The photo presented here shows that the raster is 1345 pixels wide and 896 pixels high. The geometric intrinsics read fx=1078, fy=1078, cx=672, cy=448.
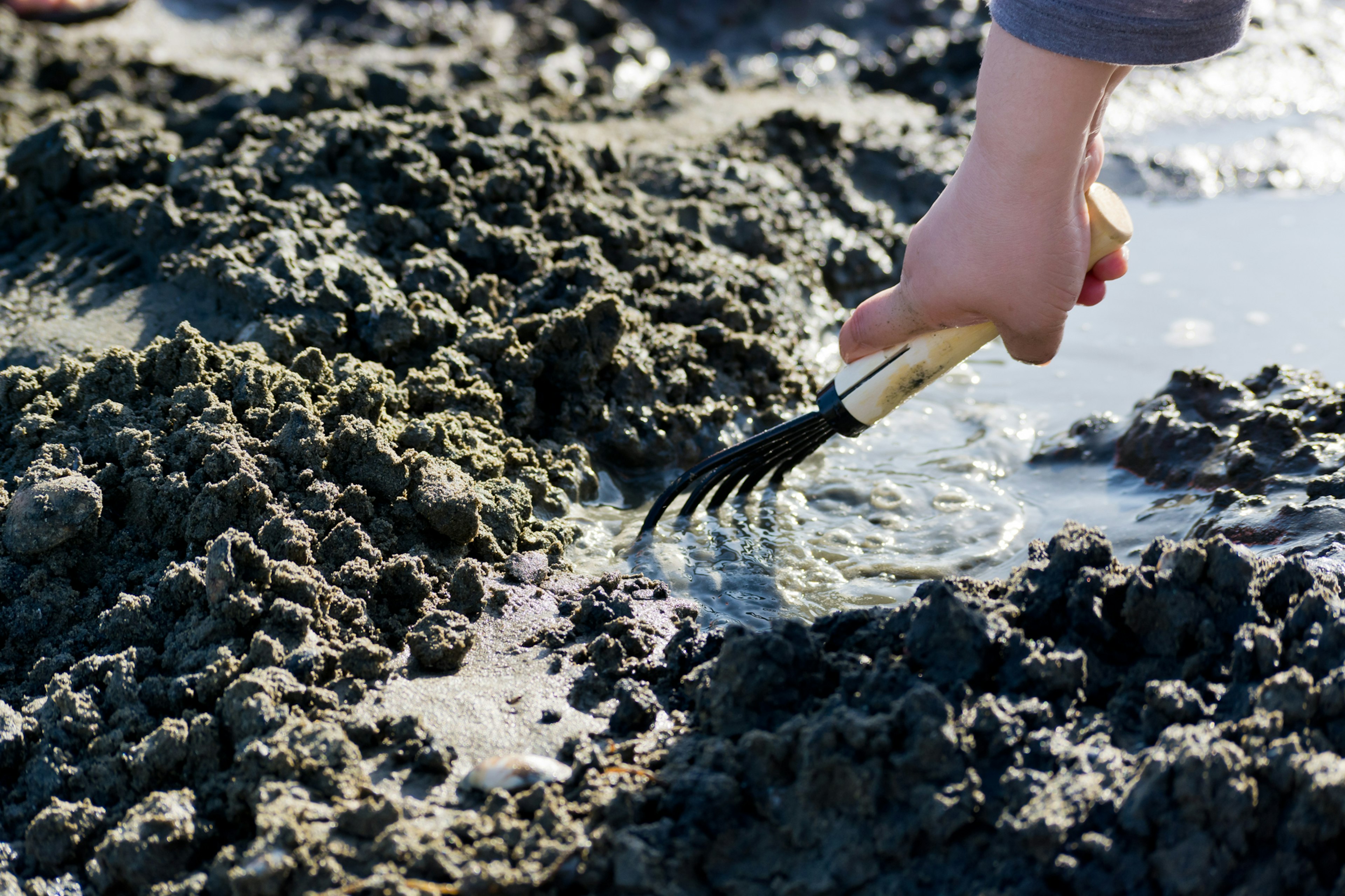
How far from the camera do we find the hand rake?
2488mm

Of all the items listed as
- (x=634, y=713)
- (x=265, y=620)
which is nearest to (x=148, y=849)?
(x=265, y=620)

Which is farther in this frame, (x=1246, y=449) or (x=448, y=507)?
(x=1246, y=449)

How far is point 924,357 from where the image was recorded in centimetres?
274

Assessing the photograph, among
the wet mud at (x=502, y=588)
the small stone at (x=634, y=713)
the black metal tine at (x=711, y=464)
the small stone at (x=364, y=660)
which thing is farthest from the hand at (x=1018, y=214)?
the small stone at (x=364, y=660)

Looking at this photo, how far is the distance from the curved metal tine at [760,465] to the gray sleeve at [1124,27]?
4.99 feet

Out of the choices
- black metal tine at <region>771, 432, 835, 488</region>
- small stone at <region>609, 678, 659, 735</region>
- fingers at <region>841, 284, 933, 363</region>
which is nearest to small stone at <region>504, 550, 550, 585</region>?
small stone at <region>609, 678, 659, 735</region>

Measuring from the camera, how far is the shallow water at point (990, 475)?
120 inches

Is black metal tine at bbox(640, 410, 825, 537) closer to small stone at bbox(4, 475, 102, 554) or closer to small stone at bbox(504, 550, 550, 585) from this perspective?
small stone at bbox(504, 550, 550, 585)

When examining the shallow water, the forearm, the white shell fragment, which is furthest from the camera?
the shallow water

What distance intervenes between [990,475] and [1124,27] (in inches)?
78.0

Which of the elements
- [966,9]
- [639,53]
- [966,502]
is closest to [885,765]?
[966,502]

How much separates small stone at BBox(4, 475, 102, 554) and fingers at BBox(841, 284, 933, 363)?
1.89m

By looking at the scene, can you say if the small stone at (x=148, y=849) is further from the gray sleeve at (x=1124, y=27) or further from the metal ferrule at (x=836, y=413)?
the gray sleeve at (x=1124, y=27)

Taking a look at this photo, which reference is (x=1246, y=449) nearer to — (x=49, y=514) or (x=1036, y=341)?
(x=1036, y=341)
